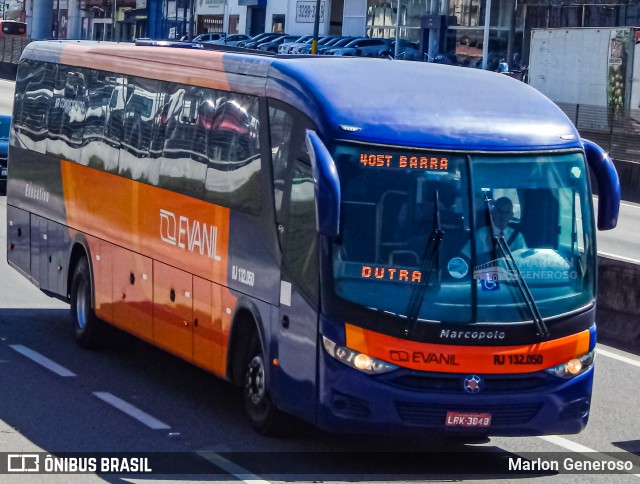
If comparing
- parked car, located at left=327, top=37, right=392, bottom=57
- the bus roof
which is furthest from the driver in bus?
parked car, located at left=327, top=37, right=392, bottom=57

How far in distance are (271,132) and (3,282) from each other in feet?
28.9

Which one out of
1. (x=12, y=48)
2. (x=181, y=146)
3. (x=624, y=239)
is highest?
(x=181, y=146)

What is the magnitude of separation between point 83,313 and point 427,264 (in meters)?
5.95

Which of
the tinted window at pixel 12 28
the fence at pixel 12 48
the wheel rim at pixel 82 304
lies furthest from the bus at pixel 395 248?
the fence at pixel 12 48

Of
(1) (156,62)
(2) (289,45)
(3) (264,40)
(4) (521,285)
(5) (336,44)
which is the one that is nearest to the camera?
(4) (521,285)

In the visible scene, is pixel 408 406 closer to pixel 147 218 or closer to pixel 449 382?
pixel 449 382

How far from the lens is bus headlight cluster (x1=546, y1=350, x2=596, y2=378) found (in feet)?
30.3

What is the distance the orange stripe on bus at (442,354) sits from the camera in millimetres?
8914

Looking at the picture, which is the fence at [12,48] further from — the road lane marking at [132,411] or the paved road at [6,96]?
the road lane marking at [132,411]

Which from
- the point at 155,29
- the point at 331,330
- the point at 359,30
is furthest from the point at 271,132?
the point at 155,29

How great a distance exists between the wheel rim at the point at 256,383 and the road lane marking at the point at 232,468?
743 mm

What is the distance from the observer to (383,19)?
252 ft

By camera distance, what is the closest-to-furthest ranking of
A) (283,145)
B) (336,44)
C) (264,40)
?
(283,145), (336,44), (264,40)

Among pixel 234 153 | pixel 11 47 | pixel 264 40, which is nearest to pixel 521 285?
pixel 234 153
